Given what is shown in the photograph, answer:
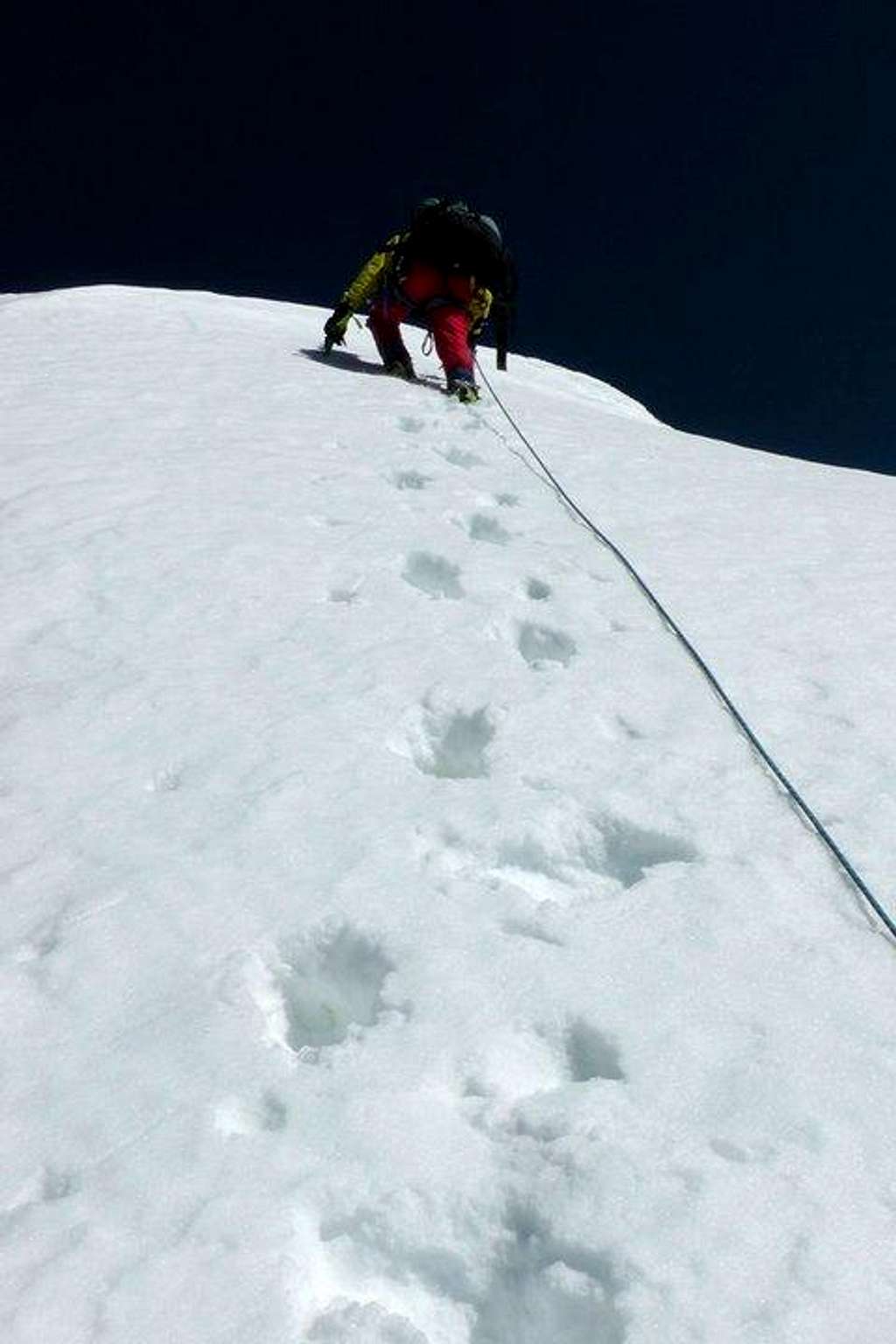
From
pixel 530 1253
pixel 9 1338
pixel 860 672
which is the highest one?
pixel 860 672

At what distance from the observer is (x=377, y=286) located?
740cm

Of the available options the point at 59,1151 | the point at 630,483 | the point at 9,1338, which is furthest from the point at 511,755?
the point at 630,483

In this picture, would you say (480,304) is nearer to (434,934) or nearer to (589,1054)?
(434,934)

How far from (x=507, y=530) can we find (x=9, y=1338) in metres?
3.35

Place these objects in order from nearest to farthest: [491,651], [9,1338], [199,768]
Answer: [9,1338] < [199,768] < [491,651]

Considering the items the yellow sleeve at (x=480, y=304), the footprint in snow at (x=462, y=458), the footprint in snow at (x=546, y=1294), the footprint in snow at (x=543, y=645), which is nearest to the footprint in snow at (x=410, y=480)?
the footprint in snow at (x=462, y=458)

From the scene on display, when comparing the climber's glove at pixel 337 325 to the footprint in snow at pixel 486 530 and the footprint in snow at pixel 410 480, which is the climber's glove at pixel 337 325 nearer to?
the footprint in snow at pixel 410 480

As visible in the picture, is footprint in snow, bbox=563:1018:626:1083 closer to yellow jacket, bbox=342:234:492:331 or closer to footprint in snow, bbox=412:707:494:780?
footprint in snow, bbox=412:707:494:780

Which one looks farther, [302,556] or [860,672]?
[302,556]

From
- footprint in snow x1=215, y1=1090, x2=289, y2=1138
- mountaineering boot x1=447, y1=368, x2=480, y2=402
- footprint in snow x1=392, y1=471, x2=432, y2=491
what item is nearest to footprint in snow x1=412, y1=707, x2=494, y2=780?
footprint in snow x1=215, y1=1090, x2=289, y2=1138

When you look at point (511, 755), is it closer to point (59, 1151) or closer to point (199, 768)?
point (199, 768)

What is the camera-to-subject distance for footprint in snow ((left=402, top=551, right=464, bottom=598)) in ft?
12.6

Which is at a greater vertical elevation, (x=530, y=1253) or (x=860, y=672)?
(x=860, y=672)

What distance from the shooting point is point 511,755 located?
9.10 feet
